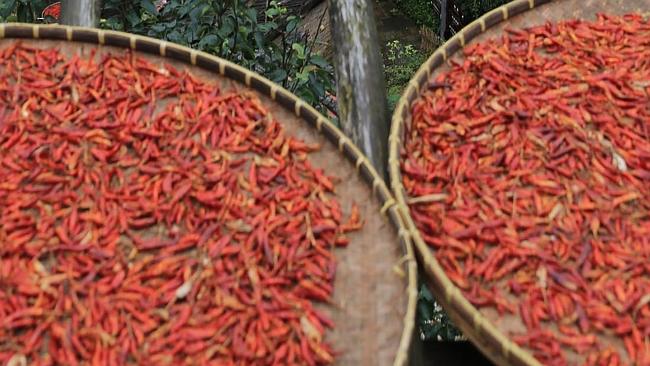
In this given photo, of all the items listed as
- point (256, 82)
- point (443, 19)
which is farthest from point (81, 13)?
point (443, 19)

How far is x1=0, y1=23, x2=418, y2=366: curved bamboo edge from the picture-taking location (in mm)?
1660

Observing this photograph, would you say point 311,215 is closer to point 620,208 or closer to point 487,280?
point 487,280

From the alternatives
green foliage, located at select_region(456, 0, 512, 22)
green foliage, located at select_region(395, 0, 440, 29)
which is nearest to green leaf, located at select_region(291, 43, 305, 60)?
green foliage, located at select_region(456, 0, 512, 22)

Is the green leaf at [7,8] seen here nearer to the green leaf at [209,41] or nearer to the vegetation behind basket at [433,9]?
the green leaf at [209,41]

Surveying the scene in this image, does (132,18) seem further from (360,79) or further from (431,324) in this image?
(431,324)

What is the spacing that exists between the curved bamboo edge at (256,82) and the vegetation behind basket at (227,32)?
3.53ft

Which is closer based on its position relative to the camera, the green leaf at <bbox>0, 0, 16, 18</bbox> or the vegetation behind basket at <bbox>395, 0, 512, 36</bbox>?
the green leaf at <bbox>0, 0, 16, 18</bbox>

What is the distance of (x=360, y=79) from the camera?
2.17m

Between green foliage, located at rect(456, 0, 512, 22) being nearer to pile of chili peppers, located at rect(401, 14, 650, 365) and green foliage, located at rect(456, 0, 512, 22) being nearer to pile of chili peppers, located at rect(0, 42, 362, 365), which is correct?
pile of chili peppers, located at rect(401, 14, 650, 365)

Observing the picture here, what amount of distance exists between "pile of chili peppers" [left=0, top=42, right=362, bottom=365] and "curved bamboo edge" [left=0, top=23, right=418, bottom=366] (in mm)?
45

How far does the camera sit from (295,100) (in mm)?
1887

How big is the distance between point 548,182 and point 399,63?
6242 millimetres

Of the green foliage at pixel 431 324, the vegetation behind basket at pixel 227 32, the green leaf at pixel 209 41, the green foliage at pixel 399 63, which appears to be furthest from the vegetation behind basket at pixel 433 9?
the green foliage at pixel 431 324

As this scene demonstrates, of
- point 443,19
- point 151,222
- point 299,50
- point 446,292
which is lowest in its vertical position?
point 446,292
